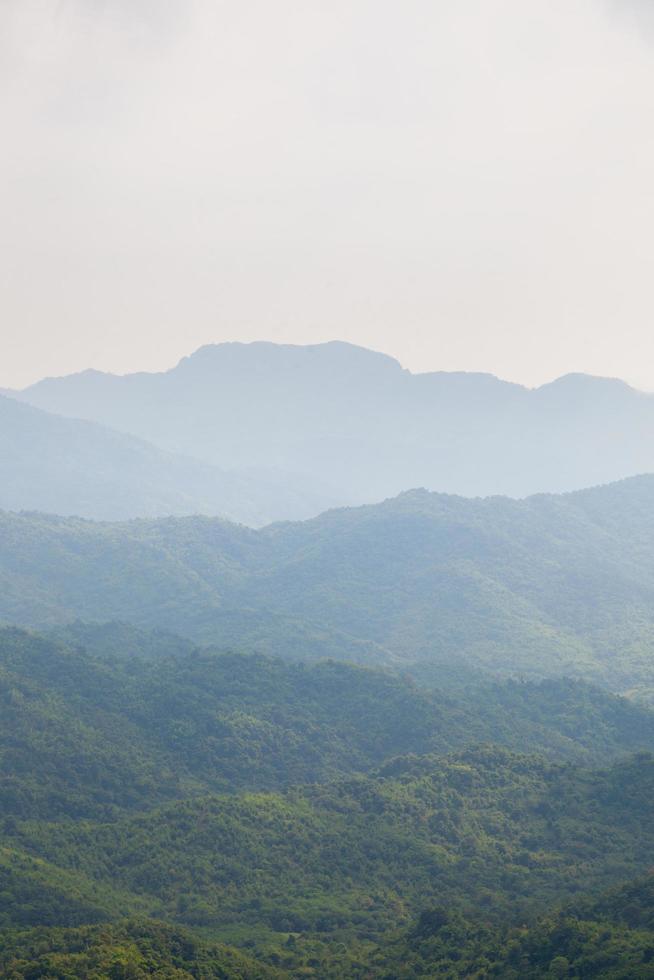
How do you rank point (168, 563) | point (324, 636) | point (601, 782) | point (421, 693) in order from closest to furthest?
point (601, 782)
point (421, 693)
point (324, 636)
point (168, 563)

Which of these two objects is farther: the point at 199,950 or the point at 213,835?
the point at 213,835

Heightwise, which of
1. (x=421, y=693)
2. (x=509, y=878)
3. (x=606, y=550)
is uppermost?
(x=606, y=550)

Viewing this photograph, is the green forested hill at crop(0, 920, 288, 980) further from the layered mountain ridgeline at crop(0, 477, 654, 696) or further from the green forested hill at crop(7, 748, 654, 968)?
the layered mountain ridgeline at crop(0, 477, 654, 696)

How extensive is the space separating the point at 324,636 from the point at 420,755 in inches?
2134

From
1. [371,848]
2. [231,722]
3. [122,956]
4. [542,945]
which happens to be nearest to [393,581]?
[231,722]

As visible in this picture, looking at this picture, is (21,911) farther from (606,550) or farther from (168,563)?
(606,550)

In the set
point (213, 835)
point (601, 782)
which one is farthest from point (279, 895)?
point (601, 782)

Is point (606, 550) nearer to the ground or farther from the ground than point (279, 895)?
farther from the ground

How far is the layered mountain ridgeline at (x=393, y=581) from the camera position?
440ft

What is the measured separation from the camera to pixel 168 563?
549 feet

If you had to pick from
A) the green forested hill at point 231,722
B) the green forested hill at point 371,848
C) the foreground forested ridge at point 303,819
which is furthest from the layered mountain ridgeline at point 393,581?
the green forested hill at point 371,848

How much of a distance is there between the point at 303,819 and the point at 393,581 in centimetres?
9958

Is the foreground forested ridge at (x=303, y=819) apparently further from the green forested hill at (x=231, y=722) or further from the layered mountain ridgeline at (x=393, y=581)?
the layered mountain ridgeline at (x=393, y=581)

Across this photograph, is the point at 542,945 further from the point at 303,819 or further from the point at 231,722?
the point at 231,722
